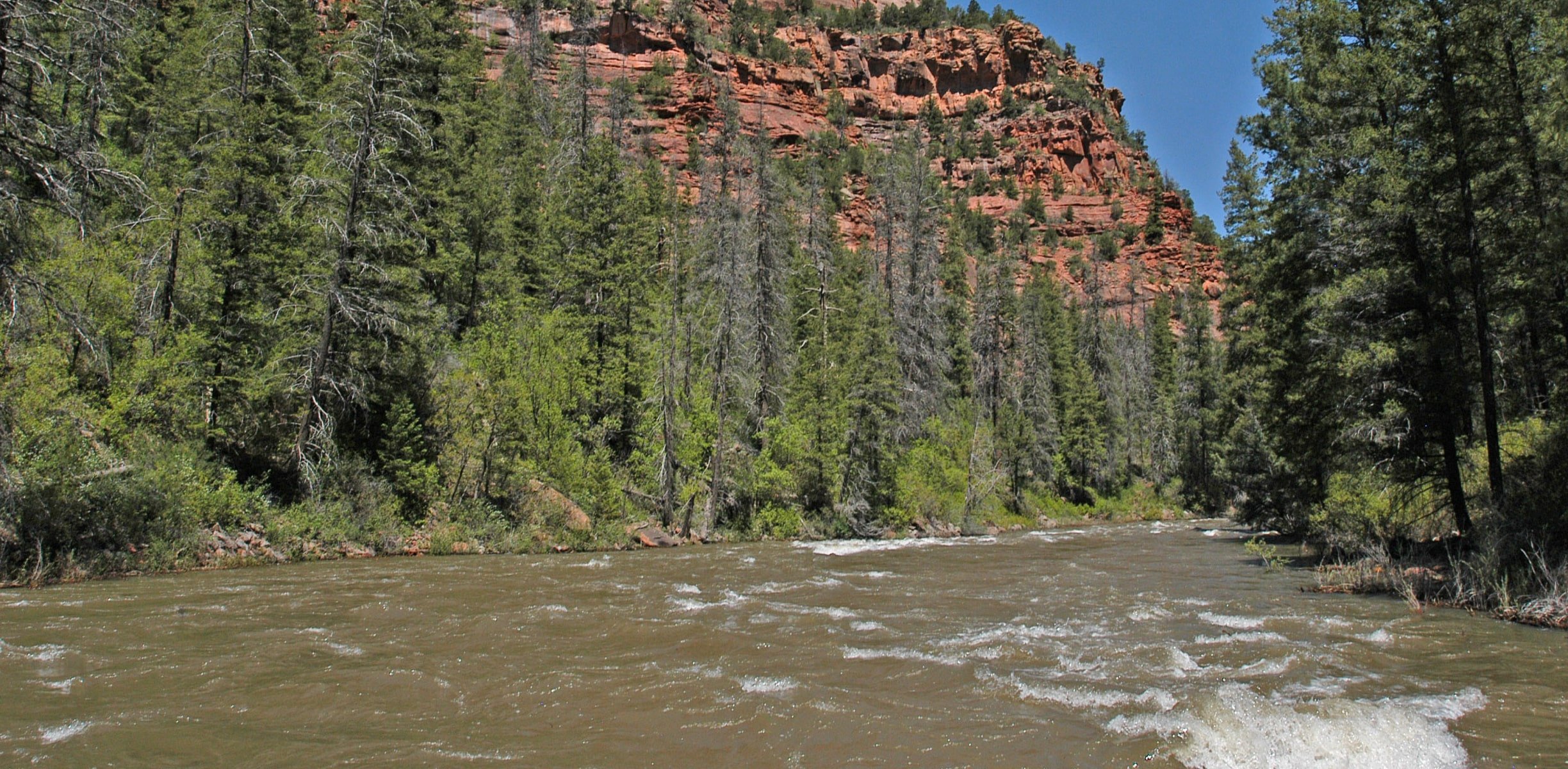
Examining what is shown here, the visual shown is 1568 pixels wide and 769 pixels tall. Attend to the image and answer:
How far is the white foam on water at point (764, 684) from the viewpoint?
23.0 feet

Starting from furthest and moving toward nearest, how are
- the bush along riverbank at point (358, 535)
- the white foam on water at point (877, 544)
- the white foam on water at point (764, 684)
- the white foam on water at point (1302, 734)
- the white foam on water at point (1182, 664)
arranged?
the white foam on water at point (877, 544)
the bush along riverbank at point (358, 535)
the white foam on water at point (1182, 664)
the white foam on water at point (764, 684)
the white foam on water at point (1302, 734)

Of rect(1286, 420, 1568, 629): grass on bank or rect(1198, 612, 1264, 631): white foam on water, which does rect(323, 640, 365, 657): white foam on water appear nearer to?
rect(1198, 612, 1264, 631): white foam on water

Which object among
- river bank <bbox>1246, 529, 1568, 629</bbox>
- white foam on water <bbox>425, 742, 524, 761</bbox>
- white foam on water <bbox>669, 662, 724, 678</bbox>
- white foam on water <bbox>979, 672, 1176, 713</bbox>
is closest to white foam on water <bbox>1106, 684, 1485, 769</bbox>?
white foam on water <bbox>979, 672, 1176, 713</bbox>

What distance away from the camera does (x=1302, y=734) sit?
5.71m

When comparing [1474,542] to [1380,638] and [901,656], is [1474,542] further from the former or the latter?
[901,656]

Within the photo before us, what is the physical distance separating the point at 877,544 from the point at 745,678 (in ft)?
56.9

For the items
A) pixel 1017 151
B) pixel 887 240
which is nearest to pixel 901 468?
pixel 887 240

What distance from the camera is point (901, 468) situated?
31.2 metres

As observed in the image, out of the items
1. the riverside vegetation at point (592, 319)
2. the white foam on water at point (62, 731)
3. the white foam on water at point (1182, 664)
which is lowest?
the white foam on water at point (1182, 664)

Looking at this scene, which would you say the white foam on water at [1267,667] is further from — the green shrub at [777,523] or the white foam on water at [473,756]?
the green shrub at [777,523]

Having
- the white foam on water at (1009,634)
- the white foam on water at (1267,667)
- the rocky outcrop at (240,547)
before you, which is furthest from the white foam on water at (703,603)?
the rocky outcrop at (240,547)

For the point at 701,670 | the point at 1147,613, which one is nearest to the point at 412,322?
the point at 701,670

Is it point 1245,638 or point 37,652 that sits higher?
point 37,652

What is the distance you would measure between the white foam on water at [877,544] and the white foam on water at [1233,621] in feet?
34.3
